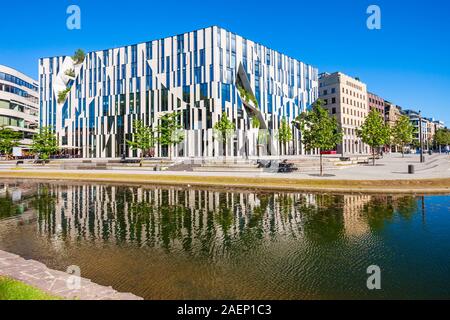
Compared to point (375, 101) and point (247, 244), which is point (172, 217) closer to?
point (247, 244)

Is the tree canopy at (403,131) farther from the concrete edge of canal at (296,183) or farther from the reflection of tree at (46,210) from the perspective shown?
the reflection of tree at (46,210)

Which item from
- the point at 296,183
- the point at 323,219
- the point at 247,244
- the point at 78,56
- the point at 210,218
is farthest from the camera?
the point at 78,56

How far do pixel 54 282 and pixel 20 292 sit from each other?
1.03 m

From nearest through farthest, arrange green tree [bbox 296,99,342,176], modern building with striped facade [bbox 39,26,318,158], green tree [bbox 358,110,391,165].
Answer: green tree [bbox 296,99,342,176]
green tree [bbox 358,110,391,165]
modern building with striped facade [bbox 39,26,318,158]

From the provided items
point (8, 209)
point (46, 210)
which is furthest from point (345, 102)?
point (8, 209)

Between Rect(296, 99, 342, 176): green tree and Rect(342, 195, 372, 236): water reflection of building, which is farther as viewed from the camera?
Rect(296, 99, 342, 176): green tree

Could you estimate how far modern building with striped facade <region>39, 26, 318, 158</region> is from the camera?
67625 mm

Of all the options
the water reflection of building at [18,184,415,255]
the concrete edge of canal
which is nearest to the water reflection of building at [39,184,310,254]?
the water reflection of building at [18,184,415,255]

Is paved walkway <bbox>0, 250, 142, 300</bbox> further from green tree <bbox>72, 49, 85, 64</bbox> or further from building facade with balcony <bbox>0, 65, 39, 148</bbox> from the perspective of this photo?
building facade with balcony <bbox>0, 65, 39, 148</bbox>

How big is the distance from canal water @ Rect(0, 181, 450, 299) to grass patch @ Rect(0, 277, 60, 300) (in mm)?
1802

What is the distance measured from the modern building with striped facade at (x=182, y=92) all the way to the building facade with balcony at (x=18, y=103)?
18343 mm

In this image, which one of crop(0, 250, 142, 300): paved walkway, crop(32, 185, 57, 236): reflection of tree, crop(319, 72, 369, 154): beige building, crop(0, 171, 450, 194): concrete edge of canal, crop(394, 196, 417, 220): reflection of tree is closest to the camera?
crop(0, 250, 142, 300): paved walkway

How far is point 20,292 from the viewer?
5930mm
